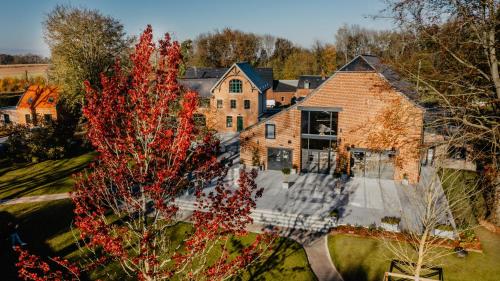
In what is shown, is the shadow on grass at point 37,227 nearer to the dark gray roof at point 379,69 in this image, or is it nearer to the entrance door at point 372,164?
the entrance door at point 372,164

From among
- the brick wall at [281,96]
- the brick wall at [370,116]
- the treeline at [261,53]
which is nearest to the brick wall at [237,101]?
the brick wall at [370,116]

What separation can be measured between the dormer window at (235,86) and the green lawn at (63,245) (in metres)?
24.3

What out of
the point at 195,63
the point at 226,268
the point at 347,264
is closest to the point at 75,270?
the point at 226,268

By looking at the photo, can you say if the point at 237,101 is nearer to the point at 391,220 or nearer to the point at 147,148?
the point at 391,220

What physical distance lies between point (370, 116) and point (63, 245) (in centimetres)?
2377

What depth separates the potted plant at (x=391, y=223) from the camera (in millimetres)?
20547

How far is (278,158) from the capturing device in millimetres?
31484

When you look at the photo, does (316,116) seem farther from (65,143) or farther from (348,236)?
(65,143)

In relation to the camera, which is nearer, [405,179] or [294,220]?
[294,220]

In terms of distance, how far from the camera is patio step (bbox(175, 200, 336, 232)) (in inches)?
857

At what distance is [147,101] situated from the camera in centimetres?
856

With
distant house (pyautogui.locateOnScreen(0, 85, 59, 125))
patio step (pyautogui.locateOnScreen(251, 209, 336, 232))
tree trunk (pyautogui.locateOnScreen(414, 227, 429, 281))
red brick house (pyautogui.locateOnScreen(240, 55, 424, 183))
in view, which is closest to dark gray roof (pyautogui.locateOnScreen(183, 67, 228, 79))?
distant house (pyautogui.locateOnScreen(0, 85, 59, 125))

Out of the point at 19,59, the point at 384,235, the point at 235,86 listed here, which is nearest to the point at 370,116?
the point at 384,235

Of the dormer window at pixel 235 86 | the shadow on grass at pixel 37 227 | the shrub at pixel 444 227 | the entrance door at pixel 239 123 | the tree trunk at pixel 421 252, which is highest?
the dormer window at pixel 235 86
